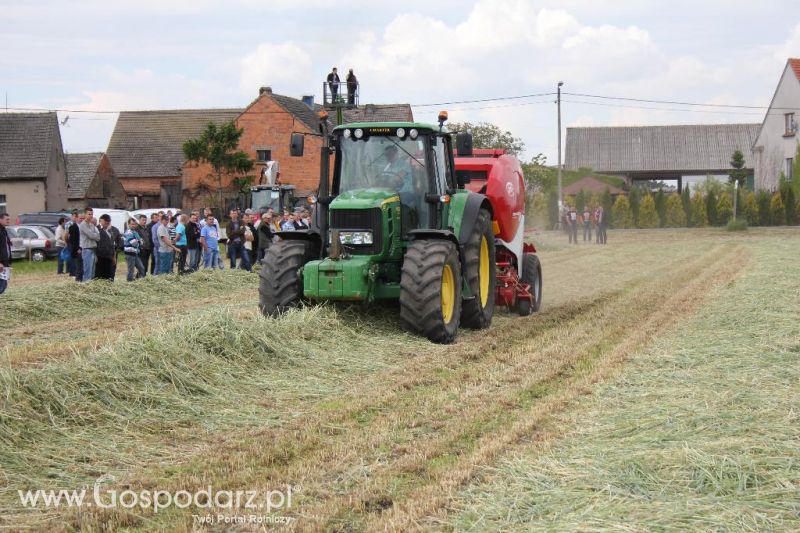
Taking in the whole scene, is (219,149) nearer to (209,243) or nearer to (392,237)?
(209,243)

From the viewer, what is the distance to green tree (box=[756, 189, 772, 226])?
48219mm

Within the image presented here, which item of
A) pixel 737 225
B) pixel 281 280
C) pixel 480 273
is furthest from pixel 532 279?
pixel 737 225

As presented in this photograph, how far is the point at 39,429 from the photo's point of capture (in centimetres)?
641

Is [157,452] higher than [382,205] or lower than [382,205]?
lower

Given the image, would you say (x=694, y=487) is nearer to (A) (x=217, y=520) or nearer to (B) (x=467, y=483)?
(B) (x=467, y=483)

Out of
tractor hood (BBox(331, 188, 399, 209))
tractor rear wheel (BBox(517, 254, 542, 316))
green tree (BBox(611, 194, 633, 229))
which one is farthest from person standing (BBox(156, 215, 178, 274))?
green tree (BBox(611, 194, 633, 229))

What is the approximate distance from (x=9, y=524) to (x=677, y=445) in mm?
3829

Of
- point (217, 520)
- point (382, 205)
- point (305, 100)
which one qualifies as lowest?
point (217, 520)

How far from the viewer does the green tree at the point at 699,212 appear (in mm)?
49656

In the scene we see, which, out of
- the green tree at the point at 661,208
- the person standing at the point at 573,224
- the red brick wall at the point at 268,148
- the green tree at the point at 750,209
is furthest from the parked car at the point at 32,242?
the green tree at the point at 750,209

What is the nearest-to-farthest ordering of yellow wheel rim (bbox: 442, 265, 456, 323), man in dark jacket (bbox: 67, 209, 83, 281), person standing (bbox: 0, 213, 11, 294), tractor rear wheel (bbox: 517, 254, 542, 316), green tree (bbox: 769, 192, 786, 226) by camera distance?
yellow wheel rim (bbox: 442, 265, 456, 323) → person standing (bbox: 0, 213, 11, 294) → tractor rear wheel (bbox: 517, 254, 542, 316) → man in dark jacket (bbox: 67, 209, 83, 281) → green tree (bbox: 769, 192, 786, 226)

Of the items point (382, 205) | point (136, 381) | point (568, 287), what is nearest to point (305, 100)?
point (568, 287)

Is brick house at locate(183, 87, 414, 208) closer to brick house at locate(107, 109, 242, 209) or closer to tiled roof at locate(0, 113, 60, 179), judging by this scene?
brick house at locate(107, 109, 242, 209)

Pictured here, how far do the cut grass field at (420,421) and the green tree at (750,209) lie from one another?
3826 centimetres
